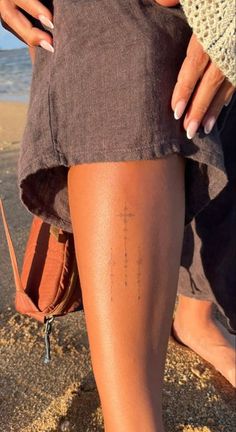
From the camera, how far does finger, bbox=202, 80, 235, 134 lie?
1.09m

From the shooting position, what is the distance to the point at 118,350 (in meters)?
1.00

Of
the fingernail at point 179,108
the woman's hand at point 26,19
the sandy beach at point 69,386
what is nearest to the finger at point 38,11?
the woman's hand at point 26,19

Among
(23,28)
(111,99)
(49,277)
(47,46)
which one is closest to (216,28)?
(111,99)

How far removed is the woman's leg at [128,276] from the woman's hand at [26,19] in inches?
12.2

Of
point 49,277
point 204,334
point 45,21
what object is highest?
point 45,21

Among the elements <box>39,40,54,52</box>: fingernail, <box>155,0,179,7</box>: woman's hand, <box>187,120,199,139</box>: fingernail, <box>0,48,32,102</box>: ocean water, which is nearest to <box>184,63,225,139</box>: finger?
<box>187,120,199,139</box>: fingernail

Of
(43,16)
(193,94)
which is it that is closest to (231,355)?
(193,94)

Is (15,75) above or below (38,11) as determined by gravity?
below

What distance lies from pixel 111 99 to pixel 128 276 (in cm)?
29

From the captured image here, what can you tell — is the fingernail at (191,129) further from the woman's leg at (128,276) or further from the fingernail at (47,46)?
the fingernail at (47,46)

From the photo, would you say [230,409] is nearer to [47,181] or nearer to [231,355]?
[231,355]

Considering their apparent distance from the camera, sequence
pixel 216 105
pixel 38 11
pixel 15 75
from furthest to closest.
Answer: pixel 15 75
pixel 38 11
pixel 216 105

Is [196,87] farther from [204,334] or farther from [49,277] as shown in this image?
[204,334]

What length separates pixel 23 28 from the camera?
125cm
